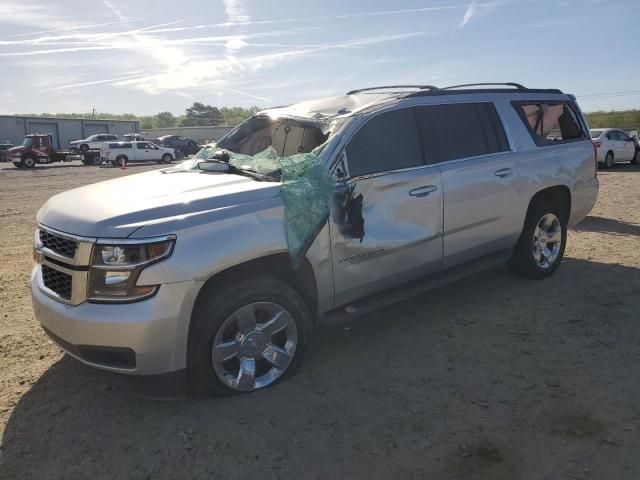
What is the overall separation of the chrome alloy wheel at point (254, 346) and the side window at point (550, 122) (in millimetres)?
3409

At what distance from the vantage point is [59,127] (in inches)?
2404

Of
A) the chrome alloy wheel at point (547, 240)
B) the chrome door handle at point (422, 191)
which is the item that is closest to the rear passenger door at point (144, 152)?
the chrome alloy wheel at point (547, 240)

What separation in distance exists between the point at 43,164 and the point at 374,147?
114 ft

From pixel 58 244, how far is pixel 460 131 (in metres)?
3.35

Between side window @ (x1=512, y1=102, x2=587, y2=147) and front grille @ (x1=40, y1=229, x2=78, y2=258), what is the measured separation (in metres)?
4.25

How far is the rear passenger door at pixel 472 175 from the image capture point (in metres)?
4.50

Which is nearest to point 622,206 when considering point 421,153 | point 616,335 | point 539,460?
point 616,335

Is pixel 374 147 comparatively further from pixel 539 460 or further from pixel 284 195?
pixel 539 460

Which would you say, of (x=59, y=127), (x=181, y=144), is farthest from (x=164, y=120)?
(x=181, y=144)

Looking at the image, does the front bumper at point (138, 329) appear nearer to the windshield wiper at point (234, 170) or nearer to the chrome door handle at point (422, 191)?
the windshield wiper at point (234, 170)

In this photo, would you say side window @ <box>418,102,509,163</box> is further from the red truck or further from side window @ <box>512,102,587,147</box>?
the red truck

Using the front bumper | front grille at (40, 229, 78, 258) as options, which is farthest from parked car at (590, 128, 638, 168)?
front grille at (40, 229, 78, 258)

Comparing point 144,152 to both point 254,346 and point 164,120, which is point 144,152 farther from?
point 164,120

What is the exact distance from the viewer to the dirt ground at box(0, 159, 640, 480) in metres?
2.85
